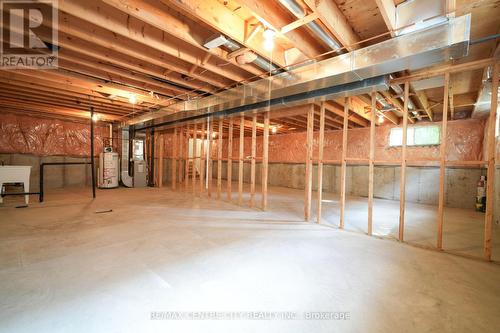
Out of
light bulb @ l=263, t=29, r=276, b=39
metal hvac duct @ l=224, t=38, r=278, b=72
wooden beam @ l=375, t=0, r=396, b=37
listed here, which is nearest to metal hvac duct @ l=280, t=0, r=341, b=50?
light bulb @ l=263, t=29, r=276, b=39

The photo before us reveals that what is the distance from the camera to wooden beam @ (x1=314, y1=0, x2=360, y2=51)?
6.17ft

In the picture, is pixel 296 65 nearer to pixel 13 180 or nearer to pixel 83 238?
pixel 83 238

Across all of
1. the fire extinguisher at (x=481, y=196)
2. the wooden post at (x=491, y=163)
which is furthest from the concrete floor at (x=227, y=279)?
the fire extinguisher at (x=481, y=196)

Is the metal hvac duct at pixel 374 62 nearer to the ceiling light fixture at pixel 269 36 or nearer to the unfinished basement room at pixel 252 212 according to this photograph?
the unfinished basement room at pixel 252 212

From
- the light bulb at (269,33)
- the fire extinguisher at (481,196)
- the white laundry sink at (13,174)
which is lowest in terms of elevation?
the fire extinguisher at (481,196)

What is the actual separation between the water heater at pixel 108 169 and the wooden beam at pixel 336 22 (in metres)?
7.09

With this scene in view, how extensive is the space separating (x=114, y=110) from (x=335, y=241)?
246 inches

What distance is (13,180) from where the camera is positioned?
166 inches

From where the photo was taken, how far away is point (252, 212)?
13.8 feet

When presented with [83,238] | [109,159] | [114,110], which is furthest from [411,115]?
[109,159]

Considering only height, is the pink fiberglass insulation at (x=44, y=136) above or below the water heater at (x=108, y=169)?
above

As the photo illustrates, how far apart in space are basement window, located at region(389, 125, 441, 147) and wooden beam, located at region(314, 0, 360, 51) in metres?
4.63

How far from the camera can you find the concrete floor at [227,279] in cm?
133

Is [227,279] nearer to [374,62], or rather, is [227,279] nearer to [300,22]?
[300,22]
